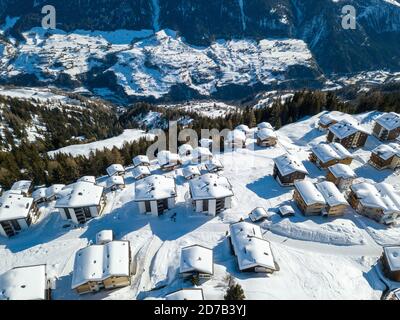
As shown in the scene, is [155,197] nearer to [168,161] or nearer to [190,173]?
[190,173]

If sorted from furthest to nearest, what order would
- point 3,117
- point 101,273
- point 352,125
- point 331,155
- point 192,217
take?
point 3,117
point 352,125
point 331,155
point 192,217
point 101,273

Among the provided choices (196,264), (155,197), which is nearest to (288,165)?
(155,197)

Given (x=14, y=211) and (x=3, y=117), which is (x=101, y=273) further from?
(x=3, y=117)

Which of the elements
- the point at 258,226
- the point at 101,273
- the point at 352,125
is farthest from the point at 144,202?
the point at 352,125

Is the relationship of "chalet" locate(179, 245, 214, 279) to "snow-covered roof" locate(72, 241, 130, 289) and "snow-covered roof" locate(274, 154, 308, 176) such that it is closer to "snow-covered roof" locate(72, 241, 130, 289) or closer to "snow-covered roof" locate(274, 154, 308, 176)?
"snow-covered roof" locate(72, 241, 130, 289)

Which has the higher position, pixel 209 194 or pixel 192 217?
pixel 209 194

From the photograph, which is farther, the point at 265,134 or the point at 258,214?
the point at 265,134
